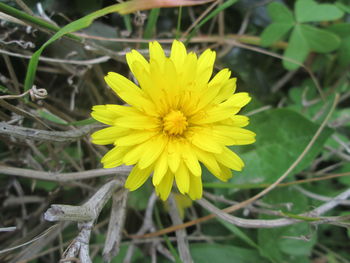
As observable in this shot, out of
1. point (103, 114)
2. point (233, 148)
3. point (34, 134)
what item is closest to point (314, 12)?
point (233, 148)

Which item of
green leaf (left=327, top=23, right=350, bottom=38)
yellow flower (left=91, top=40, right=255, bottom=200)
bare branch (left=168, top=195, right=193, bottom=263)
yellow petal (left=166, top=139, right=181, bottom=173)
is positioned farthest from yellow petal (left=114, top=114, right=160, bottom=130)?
green leaf (left=327, top=23, right=350, bottom=38)

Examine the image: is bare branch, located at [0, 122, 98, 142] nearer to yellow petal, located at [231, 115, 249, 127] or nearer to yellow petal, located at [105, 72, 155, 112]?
yellow petal, located at [105, 72, 155, 112]

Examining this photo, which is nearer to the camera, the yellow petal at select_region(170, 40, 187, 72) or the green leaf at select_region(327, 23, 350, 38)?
the yellow petal at select_region(170, 40, 187, 72)

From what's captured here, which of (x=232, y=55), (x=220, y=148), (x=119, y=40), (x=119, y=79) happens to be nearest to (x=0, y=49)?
(x=119, y=40)

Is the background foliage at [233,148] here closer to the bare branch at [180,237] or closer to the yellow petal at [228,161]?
the bare branch at [180,237]

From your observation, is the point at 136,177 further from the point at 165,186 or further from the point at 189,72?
the point at 189,72

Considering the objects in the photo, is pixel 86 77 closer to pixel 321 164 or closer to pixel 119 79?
pixel 119 79
